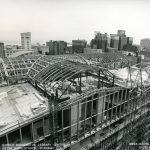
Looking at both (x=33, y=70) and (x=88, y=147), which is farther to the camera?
(x=33, y=70)

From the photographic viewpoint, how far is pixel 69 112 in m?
12.7

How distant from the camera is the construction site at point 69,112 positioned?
38.5 ft

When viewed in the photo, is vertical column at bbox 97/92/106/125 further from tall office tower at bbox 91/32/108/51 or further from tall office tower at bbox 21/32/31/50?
tall office tower at bbox 21/32/31/50

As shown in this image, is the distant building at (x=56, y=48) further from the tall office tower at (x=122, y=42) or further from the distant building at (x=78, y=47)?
the tall office tower at (x=122, y=42)

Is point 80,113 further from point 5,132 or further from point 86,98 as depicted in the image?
point 5,132

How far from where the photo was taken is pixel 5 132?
9.91 metres

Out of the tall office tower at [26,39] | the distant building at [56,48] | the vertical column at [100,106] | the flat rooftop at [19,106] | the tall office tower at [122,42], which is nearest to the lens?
the flat rooftop at [19,106]

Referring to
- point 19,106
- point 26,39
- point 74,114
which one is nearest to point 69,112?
point 74,114

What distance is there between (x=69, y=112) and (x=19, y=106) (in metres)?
5.28

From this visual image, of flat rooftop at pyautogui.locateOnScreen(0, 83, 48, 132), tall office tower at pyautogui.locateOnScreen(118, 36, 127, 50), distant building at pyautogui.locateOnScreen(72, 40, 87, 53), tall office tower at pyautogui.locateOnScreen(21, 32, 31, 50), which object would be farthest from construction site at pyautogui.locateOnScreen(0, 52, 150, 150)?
tall office tower at pyautogui.locateOnScreen(21, 32, 31, 50)

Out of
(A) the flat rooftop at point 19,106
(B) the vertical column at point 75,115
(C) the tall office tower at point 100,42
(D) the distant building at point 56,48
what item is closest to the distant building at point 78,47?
(C) the tall office tower at point 100,42

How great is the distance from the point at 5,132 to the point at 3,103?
5371 mm

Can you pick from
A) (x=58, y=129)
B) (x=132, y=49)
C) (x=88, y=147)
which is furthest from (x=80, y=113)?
(x=132, y=49)

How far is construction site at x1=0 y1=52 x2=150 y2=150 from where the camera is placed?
1173 cm
